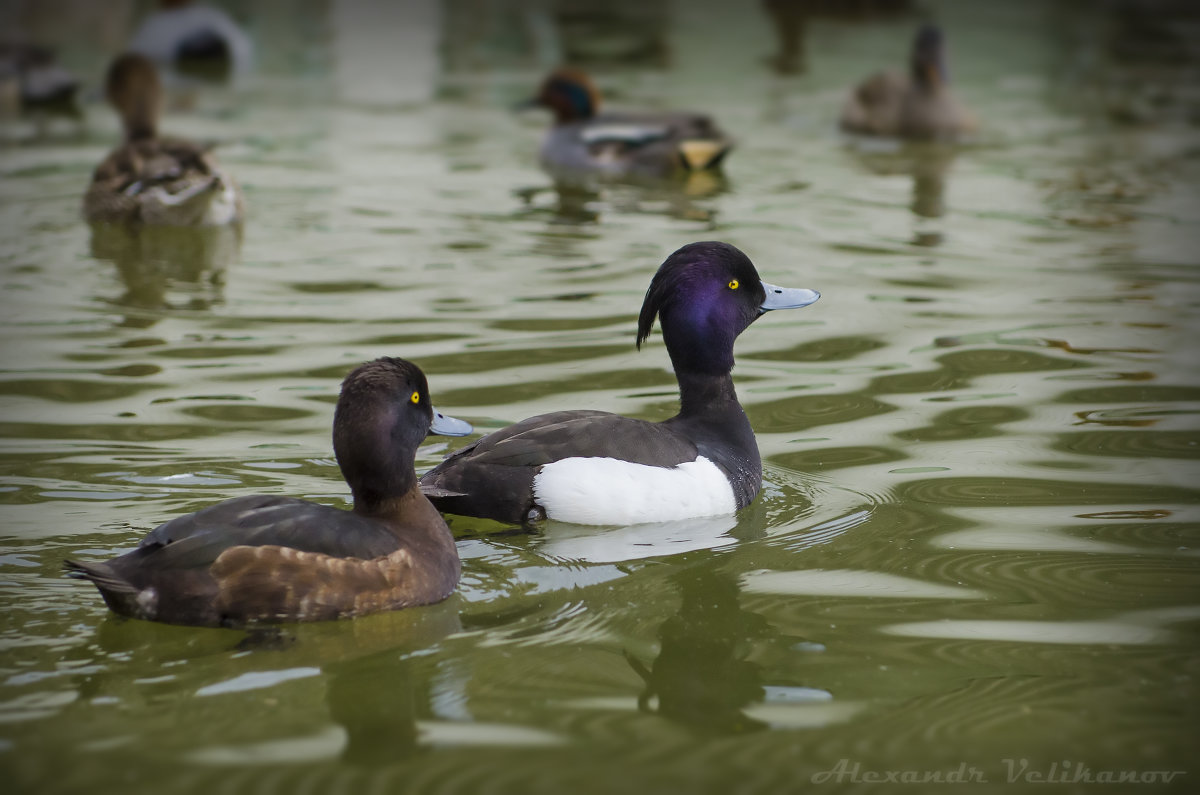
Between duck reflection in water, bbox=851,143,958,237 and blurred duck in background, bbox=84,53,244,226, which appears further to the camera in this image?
duck reflection in water, bbox=851,143,958,237

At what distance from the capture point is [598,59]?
20672 mm

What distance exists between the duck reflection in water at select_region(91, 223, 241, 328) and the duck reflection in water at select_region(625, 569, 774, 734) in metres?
4.63

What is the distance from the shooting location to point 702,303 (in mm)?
6539

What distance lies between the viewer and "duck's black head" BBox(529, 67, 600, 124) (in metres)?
14.8

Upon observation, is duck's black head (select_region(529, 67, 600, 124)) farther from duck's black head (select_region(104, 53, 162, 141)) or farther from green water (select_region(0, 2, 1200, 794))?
duck's black head (select_region(104, 53, 162, 141))

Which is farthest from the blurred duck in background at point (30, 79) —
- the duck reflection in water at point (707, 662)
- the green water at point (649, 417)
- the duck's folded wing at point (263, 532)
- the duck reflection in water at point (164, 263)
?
the duck reflection in water at point (707, 662)

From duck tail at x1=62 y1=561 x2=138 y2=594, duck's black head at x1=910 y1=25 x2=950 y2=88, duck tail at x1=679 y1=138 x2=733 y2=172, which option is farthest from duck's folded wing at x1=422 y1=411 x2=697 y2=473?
duck's black head at x1=910 y1=25 x2=950 y2=88

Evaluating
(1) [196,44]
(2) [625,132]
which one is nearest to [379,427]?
(2) [625,132]

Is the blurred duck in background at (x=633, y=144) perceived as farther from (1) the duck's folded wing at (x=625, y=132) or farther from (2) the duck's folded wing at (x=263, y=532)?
(2) the duck's folded wing at (x=263, y=532)

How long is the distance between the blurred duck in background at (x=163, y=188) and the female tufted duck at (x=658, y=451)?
18.7 feet

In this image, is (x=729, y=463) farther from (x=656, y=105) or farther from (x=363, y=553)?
(x=656, y=105)

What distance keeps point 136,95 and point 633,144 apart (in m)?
4.28

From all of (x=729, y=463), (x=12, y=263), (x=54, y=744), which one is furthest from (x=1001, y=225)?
(x=54, y=744)

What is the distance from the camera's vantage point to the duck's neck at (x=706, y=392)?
21.7 feet
